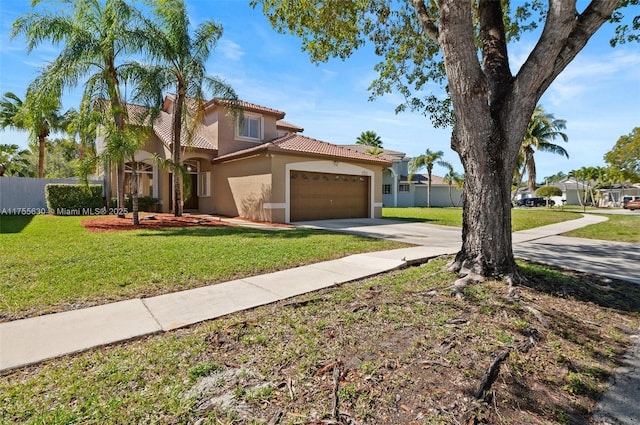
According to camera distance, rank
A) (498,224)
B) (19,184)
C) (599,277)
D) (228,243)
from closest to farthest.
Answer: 1. (498,224)
2. (599,277)
3. (228,243)
4. (19,184)

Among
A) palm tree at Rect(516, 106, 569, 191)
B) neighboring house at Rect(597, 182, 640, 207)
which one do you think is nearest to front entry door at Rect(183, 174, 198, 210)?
palm tree at Rect(516, 106, 569, 191)

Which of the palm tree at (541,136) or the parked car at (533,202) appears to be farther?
the parked car at (533,202)

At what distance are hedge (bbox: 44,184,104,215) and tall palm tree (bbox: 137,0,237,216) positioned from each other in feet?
21.3

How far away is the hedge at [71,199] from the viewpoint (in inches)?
700

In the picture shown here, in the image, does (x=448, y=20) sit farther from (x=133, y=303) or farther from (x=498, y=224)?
(x=133, y=303)

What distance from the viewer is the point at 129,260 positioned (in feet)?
22.5

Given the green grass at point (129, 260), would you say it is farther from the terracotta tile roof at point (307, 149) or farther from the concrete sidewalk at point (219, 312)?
the terracotta tile roof at point (307, 149)

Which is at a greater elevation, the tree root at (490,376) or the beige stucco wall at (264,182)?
the beige stucco wall at (264,182)

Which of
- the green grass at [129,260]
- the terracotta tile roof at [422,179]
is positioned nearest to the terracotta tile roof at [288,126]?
the green grass at [129,260]

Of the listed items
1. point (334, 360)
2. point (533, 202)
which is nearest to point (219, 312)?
point (334, 360)

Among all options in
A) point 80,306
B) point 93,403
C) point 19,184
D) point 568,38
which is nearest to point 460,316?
point 93,403

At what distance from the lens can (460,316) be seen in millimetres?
4039

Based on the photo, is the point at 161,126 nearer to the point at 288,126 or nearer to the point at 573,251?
the point at 288,126

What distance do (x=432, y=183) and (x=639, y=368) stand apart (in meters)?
38.8
